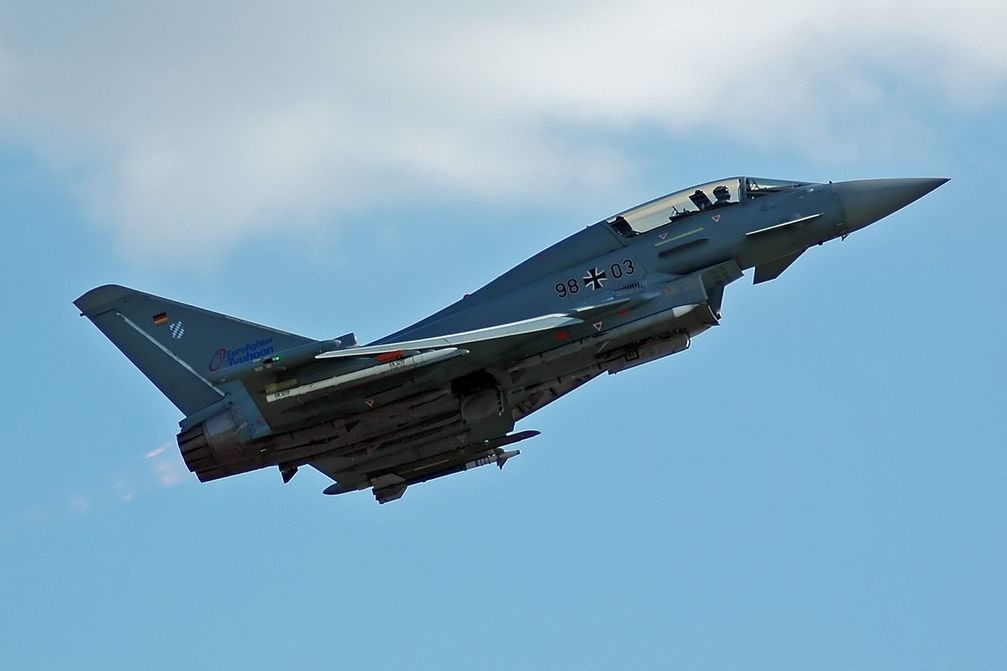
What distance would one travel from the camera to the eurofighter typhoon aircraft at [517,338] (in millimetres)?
23234

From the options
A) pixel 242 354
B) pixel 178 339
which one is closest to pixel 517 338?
pixel 242 354

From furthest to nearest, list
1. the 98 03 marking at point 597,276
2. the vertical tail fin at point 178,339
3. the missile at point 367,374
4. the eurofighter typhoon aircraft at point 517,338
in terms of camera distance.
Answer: the vertical tail fin at point 178,339, the 98 03 marking at point 597,276, the eurofighter typhoon aircraft at point 517,338, the missile at point 367,374

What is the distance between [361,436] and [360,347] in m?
1.90

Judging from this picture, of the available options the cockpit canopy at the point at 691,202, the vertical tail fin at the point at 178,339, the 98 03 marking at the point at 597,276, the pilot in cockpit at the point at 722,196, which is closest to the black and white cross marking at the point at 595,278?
the 98 03 marking at the point at 597,276

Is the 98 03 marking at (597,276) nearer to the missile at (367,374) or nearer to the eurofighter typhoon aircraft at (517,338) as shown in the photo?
the eurofighter typhoon aircraft at (517,338)

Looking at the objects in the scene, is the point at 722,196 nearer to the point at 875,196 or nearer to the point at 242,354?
the point at 875,196

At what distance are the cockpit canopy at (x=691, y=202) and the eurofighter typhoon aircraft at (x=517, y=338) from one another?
0.07 feet

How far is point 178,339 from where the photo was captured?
1003 inches

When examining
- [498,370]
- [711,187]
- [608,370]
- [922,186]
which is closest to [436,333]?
[498,370]

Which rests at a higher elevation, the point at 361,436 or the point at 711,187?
the point at 711,187

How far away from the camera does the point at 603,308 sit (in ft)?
77.0

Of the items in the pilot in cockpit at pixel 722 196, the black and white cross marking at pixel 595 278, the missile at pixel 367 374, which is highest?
the pilot in cockpit at pixel 722 196

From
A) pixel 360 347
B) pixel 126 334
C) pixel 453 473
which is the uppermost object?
pixel 126 334

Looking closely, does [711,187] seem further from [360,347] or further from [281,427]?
[281,427]
